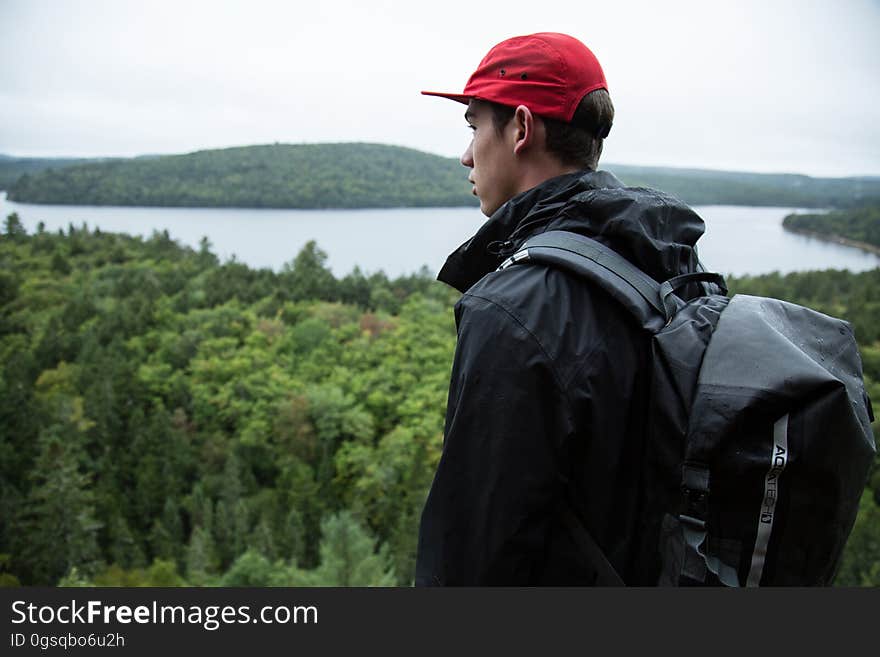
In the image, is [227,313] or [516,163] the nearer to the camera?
[516,163]

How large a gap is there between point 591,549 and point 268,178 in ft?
254

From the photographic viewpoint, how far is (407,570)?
27.3 metres

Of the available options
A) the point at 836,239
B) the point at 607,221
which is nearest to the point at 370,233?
the point at 836,239

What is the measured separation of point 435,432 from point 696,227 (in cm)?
3555

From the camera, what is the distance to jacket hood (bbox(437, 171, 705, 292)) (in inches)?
64.7

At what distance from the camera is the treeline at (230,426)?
29172mm

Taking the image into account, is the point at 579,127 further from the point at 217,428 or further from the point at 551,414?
the point at 217,428

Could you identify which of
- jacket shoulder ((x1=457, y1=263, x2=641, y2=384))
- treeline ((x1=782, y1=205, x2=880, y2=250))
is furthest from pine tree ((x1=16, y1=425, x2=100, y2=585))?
treeline ((x1=782, y1=205, x2=880, y2=250))

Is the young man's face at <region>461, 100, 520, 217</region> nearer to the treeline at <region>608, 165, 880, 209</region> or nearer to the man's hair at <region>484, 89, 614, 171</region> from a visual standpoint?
the man's hair at <region>484, 89, 614, 171</region>

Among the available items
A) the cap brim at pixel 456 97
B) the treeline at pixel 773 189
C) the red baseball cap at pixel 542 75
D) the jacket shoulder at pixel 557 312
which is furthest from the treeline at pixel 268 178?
the jacket shoulder at pixel 557 312

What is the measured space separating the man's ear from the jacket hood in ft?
0.39

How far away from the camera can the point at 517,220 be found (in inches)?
74.5

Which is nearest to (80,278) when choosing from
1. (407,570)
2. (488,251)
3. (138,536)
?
(138,536)

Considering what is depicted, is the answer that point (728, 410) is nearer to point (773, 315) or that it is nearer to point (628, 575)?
point (773, 315)
